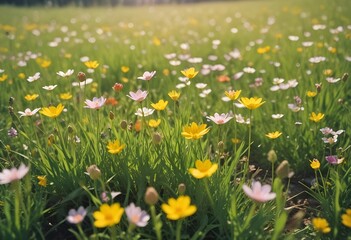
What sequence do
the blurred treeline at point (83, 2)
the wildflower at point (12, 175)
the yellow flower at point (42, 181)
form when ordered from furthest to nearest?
the blurred treeline at point (83, 2), the yellow flower at point (42, 181), the wildflower at point (12, 175)

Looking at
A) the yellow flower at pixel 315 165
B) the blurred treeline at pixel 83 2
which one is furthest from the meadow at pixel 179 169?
the blurred treeline at pixel 83 2

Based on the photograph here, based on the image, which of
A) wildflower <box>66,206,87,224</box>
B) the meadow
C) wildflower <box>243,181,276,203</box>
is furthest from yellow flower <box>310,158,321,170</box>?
wildflower <box>66,206,87,224</box>

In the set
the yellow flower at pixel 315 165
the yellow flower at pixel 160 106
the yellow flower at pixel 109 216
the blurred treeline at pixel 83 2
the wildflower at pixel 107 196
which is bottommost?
the blurred treeline at pixel 83 2

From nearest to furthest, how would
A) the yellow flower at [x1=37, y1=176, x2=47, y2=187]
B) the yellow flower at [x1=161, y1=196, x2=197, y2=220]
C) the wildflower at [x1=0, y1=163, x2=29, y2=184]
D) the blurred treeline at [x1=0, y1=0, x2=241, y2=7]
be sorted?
the yellow flower at [x1=161, y1=196, x2=197, y2=220] < the wildflower at [x1=0, y1=163, x2=29, y2=184] < the yellow flower at [x1=37, y1=176, x2=47, y2=187] < the blurred treeline at [x1=0, y1=0, x2=241, y2=7]

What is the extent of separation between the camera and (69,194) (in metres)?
1.47

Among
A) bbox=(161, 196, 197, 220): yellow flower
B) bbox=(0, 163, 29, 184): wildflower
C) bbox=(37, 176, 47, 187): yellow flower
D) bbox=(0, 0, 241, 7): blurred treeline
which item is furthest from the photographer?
bbox=(0, 0, 241, 7): blurred treeline

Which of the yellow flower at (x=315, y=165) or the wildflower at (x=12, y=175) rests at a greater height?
the wildflower at (x=12, y=175)

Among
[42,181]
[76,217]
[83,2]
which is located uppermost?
[76,217]

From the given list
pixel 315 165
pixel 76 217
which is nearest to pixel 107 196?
pixel 76 217

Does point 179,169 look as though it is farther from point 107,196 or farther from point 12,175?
point 12,175

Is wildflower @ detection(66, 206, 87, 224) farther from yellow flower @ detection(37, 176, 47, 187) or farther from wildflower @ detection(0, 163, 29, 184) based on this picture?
yellow flower @ detection(37, 176, 47, 187)

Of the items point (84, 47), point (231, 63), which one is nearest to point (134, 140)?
point (231, 63)

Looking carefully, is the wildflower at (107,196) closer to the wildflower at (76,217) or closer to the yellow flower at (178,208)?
the wildflower at (76,217)

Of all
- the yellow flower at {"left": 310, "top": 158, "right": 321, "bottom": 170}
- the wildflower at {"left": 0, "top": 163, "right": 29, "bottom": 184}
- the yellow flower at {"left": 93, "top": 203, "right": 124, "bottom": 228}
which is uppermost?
the wildflower at {"left": 0, "top": 163, "right": 29, "bottom": 184}
